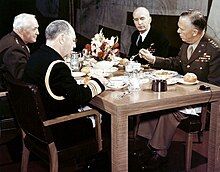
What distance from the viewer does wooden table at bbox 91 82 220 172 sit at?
2.37 metres

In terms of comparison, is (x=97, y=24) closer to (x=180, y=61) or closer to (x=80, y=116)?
(x=180, y=61)

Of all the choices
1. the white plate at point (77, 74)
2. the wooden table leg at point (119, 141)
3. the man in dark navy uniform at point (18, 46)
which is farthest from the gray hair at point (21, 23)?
the wooden table leg at point (119, 141)

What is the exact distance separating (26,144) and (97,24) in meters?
2.29

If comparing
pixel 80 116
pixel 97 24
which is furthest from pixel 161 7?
pixel 80 116

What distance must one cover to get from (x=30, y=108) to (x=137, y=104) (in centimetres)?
64

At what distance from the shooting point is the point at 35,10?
4.20 metres

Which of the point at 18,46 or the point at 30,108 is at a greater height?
the point at 18,46

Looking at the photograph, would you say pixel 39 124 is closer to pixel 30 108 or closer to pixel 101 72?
pixel 30 108

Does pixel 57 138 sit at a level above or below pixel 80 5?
below

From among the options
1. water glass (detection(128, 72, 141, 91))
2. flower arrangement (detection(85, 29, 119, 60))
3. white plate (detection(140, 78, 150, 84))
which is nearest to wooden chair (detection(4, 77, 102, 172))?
water glass (detection(128, 72, 141, 91))

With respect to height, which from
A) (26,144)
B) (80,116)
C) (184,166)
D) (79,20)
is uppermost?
(79,20)

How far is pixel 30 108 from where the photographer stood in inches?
93.5

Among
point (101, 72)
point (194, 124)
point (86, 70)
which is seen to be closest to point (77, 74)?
point (86, 70)

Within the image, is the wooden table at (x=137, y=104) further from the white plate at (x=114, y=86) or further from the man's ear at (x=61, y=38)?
the man's ear at (x=61, y=38)
